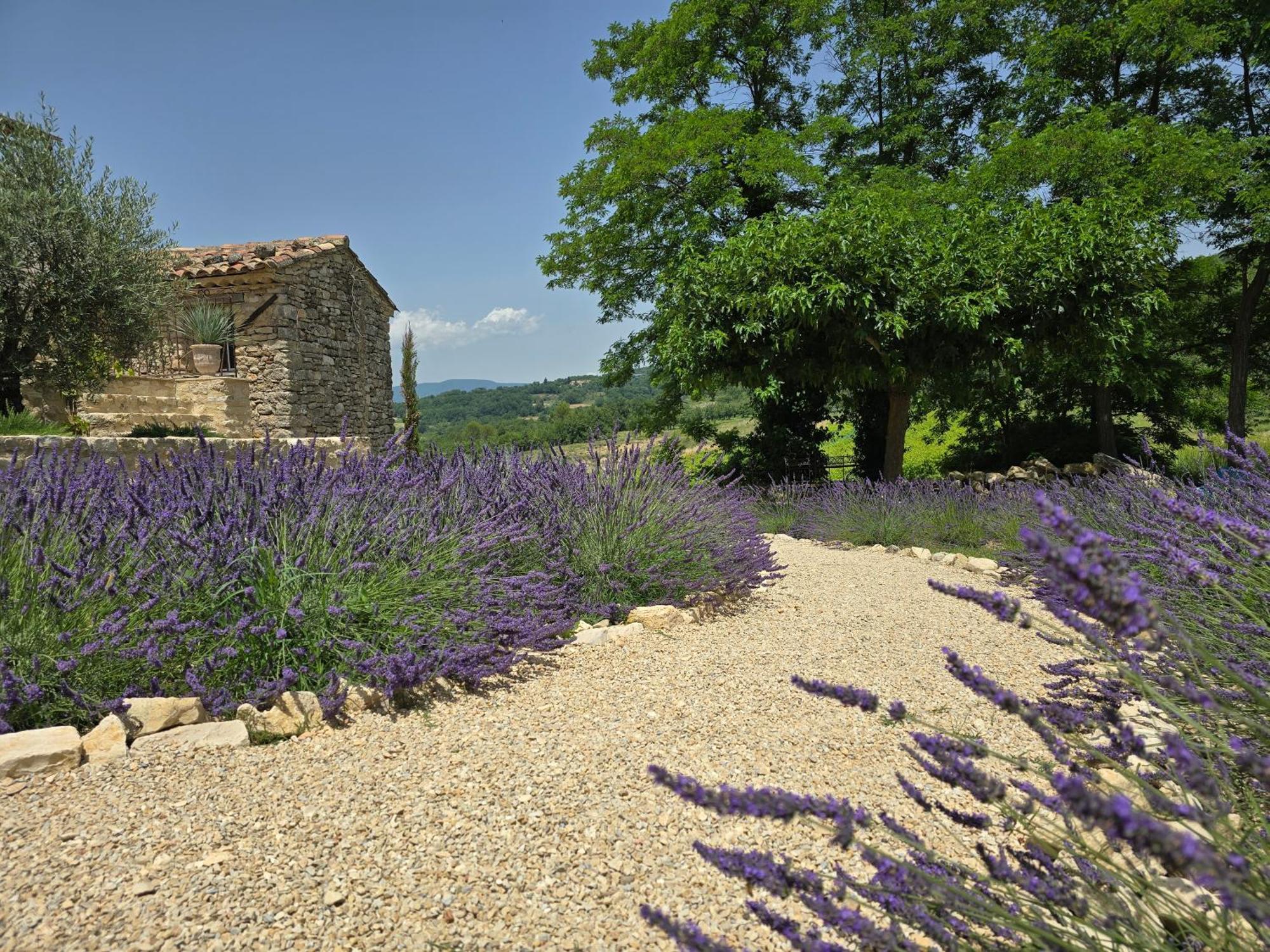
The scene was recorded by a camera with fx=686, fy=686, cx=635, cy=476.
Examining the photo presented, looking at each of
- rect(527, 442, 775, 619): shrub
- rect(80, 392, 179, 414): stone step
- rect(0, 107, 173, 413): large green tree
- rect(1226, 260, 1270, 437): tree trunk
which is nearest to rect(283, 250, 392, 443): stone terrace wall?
rect(80, 392, 179, 414): stone step

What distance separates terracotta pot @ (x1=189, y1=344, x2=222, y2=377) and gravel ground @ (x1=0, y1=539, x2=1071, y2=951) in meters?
11.1

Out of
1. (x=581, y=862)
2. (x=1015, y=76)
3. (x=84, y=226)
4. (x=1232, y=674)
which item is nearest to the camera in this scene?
(x=1232, y=674)

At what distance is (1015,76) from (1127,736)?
15.5m

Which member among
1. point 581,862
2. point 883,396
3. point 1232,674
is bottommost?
point 581,862

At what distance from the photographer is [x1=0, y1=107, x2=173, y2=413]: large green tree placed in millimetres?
7699

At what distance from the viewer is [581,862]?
1.70 m

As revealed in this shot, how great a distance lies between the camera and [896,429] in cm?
998

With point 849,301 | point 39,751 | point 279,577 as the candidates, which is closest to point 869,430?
point 849,301

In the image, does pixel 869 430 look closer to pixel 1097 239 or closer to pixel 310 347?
pixel 1097 239

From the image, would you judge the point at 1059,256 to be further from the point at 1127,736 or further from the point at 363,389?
the point at 363,389

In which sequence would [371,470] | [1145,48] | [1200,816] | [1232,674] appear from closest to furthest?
1. [1200,816]
2. [1232,674]
3. [371,470]
4. [1145,48]

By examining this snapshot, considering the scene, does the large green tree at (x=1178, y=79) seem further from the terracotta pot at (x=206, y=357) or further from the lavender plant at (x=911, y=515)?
the terracotta pot at (x=206, y=357)

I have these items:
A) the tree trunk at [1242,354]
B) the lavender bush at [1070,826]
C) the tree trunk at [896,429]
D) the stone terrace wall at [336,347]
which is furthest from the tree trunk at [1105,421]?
the stone terrace wall at [336,347]

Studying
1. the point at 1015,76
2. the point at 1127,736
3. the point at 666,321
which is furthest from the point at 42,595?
the point at 1015,76
